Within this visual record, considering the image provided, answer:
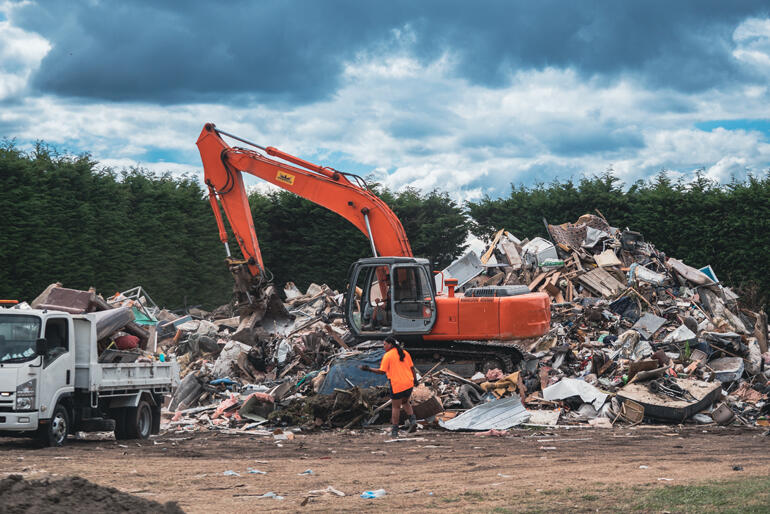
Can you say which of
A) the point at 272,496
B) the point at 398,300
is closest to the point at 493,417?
the point at 398,300

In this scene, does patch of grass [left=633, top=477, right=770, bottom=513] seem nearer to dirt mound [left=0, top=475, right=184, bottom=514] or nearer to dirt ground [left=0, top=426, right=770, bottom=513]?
dirt ground [left=0, top=426, right=770, bottom=513]

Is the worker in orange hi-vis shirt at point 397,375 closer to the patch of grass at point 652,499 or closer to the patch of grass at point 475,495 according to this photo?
the patch of grass at point 475,495

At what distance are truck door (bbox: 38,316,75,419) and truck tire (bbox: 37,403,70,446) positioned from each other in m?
0.22

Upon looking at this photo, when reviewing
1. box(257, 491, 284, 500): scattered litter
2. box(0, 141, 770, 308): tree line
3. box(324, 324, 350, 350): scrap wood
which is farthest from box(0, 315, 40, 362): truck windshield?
box(0, 141, 770, 308): tree line

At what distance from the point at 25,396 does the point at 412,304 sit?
6.70m

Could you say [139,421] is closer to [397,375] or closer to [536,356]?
[397,375]

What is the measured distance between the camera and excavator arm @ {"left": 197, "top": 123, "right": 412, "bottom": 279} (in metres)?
16.5

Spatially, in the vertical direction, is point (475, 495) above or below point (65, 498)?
below

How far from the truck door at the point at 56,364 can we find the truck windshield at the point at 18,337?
166 mm

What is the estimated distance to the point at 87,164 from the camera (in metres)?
24.4

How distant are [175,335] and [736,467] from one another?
14.6 m

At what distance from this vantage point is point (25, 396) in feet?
35.4

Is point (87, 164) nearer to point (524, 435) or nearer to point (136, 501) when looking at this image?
point (524, 435)

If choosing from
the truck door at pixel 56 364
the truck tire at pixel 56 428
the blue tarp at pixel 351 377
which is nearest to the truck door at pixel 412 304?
the blue tarp at pixel 351 377
